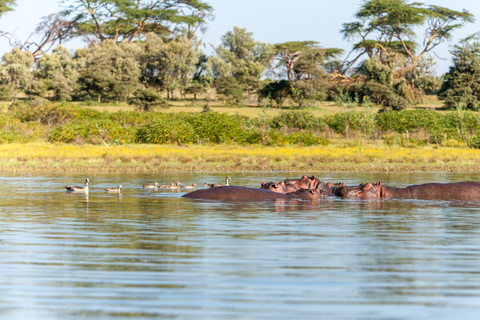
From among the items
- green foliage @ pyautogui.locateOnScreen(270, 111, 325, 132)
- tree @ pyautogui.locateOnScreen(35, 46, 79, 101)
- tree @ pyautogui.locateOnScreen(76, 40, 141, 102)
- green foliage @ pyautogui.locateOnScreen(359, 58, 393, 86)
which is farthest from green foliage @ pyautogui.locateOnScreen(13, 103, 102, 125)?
green foliage @ pyautogui.locateOnScreen(359, 58, 393, 86)

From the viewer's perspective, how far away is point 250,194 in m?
16.2

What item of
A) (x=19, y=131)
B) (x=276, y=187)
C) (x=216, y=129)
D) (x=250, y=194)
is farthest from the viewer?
(x=216, y=129)

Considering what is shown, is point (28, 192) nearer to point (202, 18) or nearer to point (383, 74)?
point (383, 74)

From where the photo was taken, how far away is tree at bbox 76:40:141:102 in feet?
199

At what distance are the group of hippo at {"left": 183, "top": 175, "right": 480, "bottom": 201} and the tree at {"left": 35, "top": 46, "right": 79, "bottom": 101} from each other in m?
46.7

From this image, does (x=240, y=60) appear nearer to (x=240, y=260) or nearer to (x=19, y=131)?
(x=19, y=131)

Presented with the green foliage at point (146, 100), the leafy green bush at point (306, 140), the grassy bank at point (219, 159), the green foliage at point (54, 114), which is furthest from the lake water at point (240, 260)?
the green foliage at point (146, 100)

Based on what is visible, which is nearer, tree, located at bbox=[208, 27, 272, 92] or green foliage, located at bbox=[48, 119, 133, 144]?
green foliage, located at bbox=[48, 119, 133, 144]

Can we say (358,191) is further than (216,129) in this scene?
No

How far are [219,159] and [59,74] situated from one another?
34666 mm

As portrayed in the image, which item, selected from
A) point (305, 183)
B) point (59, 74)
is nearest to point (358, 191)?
point (305, 183)

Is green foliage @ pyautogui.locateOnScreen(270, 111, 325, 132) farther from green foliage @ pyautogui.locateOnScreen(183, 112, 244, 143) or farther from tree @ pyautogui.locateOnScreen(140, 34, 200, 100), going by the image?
tree @ pyautogui.locateOnScreen(140, 34, 200, 100)

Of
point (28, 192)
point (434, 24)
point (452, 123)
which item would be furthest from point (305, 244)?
point (434, 24)

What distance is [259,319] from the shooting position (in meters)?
5.60
